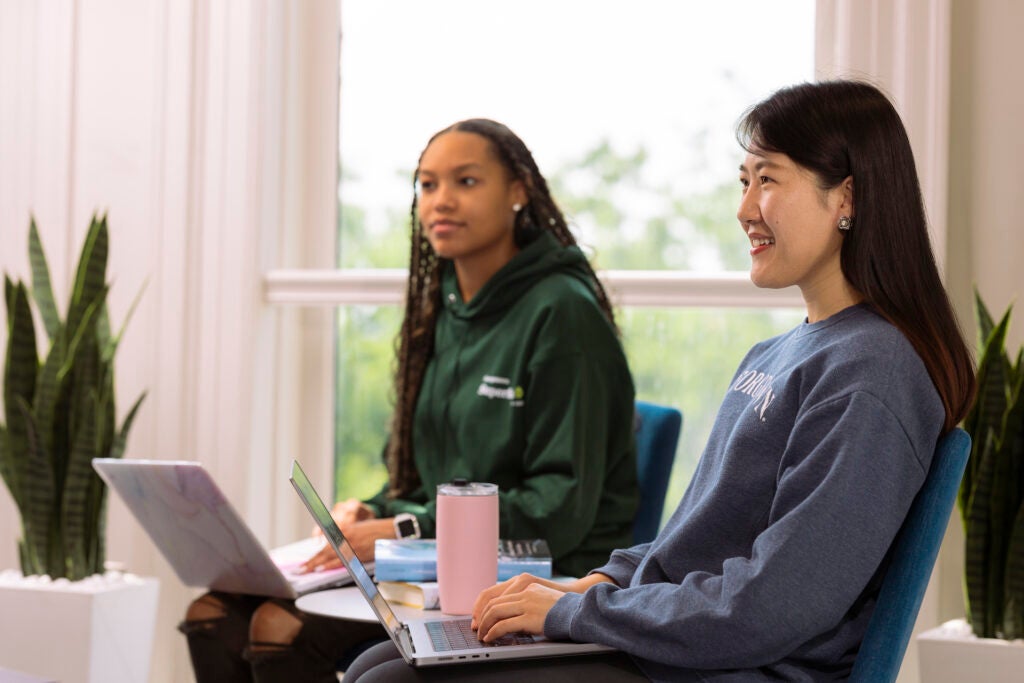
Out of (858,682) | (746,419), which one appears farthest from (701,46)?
(858,682)

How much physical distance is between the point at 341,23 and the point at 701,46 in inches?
41.1

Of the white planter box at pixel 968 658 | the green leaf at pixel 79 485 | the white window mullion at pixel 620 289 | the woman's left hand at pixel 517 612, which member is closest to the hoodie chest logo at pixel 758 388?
the woman's left hand at pixel 517 612

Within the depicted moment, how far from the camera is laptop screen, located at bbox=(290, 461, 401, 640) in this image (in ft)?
4.42

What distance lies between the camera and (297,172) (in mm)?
3311

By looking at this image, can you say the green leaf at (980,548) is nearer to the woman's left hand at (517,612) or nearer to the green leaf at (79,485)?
the woman's left hand at (517,612)

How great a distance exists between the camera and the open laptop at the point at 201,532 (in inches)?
70.6

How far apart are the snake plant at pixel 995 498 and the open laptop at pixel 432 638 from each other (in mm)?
1104

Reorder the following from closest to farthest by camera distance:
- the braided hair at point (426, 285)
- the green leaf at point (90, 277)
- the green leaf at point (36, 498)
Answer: the braided hair at point (426, 285)
the green leaf at point (36, 498)
the green leaf at point (90, 277)

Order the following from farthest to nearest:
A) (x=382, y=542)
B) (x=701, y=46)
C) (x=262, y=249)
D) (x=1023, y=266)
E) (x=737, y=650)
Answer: (x=262, y=249)
(x=701, y=46)
(x=1023, y=266)
(x=382, y=542)
(x=737, y=650)

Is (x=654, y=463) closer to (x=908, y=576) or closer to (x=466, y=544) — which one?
(x=466, y=544)

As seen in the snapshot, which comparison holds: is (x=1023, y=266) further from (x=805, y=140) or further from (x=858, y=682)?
(x=858, y=682)

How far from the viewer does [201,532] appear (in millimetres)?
1889

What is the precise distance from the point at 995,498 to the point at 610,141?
4.59 ft

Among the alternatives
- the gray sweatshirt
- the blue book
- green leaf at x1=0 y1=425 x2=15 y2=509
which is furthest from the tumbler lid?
green leaf at x1=0 y1=425 x2=15 y2=509
